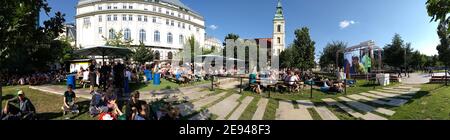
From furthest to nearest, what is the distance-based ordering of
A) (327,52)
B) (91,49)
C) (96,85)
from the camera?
1. (327,52)
2. (96,85)
3. (91,49)

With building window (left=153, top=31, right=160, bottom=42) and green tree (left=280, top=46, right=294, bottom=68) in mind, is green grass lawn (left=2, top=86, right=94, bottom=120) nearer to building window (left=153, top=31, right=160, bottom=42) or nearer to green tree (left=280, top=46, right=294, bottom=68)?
green tree (left=280, top=46, right=294, bottom=68)

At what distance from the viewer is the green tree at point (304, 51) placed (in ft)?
76.8

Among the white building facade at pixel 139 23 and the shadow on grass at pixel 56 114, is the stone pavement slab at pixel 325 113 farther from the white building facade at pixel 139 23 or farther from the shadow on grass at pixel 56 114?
the white building facade at pixel 139 23

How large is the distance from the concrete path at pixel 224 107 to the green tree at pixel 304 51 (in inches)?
663

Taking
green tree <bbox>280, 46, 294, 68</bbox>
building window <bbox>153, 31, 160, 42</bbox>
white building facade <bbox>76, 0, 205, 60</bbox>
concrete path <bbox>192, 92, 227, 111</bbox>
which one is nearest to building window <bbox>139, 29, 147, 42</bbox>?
white building facade <bbox>76, 0, 205, 60</bbox>

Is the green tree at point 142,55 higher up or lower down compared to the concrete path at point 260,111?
higher up

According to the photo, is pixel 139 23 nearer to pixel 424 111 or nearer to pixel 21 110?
pixel 21 110

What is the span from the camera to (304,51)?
77.2 feet

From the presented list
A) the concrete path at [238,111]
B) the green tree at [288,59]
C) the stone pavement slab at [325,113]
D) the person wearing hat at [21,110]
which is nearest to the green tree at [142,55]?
the green tree at [288,59]

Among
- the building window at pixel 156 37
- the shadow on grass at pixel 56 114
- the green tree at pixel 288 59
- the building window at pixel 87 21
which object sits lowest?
the shadow on grass at pixel 56 114

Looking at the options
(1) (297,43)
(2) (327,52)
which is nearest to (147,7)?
(1) (297,43)
